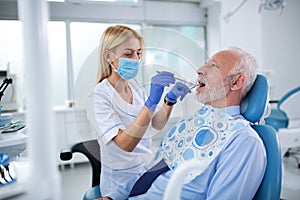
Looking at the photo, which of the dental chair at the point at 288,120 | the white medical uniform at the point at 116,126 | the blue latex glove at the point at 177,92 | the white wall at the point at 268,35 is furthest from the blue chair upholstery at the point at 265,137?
the white wall at the point at 268,35

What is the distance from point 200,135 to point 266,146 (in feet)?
0.87

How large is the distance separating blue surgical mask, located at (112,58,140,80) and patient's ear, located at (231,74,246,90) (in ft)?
1.46

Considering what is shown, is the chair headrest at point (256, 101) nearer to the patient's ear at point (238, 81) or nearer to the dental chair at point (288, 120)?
the patient's ear at point (238, 81)

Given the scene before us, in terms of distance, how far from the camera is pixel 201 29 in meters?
3.37

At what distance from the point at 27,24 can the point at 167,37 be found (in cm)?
71

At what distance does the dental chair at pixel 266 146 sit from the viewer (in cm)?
101

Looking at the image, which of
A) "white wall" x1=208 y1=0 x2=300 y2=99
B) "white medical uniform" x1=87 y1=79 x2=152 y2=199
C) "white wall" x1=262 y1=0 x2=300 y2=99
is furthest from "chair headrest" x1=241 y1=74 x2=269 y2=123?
"white wall" x1=262 y1=0 x2=300 y2=99

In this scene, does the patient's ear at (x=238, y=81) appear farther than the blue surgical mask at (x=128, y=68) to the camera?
Yes

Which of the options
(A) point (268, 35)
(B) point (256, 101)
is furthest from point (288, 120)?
(B) point (256, 101)

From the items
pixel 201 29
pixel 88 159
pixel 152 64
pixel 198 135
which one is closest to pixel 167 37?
pixel 152 64

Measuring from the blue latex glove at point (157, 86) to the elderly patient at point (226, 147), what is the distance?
159mm

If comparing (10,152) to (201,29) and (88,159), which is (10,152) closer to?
(88,159)

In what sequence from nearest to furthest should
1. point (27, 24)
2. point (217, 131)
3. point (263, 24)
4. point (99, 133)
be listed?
1. point (27, 24)
2. point (99, 133)
3. point (217, 131)
4. point (263, 24)

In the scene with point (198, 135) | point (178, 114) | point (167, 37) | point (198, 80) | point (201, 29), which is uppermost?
point (201, 29)
